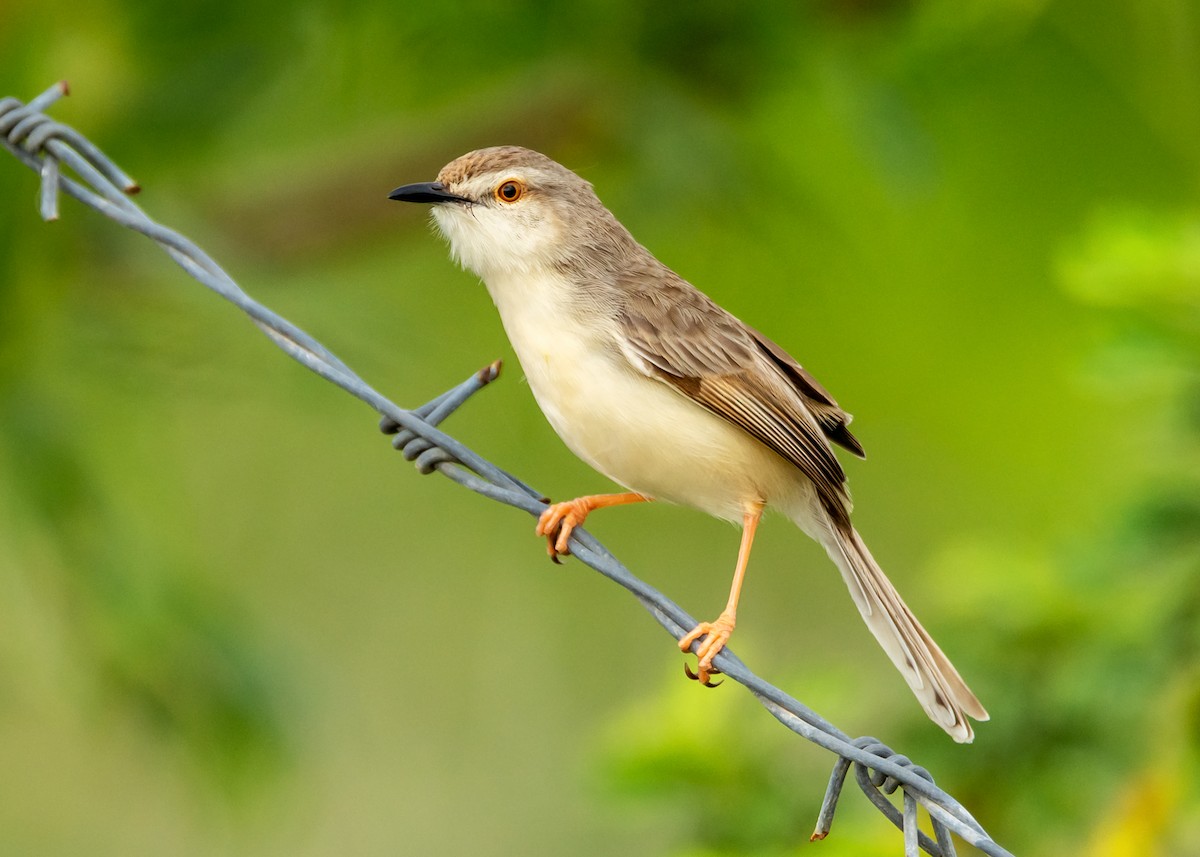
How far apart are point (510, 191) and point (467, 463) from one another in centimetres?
146

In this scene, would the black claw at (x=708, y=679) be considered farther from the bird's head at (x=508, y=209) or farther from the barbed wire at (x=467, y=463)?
the bird's head at (x=508, y=209)

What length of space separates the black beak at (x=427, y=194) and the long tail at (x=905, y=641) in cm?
135

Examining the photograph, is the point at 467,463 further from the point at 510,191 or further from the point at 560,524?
the point at 510,191

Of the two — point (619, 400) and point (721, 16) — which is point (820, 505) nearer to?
point (619, 400)

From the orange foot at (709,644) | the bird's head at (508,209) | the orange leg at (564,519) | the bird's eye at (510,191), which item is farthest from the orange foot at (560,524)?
the bird's eye at (510,191)

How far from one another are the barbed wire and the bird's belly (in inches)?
19.9

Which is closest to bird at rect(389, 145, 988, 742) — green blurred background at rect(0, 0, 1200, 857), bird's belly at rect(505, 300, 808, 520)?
bird's belly at rect(505, 300, 808, 520)

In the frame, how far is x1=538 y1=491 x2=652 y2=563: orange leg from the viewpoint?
3592mm

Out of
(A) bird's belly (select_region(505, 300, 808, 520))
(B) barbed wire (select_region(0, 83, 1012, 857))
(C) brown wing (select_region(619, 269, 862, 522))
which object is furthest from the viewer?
(C) brown wing (select_region(619, 269, 862, 522))

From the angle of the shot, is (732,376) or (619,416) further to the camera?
(732,376)

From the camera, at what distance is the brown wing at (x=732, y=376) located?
3.87 metres

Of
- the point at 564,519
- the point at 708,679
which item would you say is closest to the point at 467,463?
the point at 564,519

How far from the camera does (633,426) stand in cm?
377

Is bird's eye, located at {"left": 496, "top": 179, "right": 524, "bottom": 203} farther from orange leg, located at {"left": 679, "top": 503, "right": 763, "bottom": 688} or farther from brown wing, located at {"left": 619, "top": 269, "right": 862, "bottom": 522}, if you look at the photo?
orange leg, located at {"left": 679, "top": 503, "right": 763, "bottom": 688}
